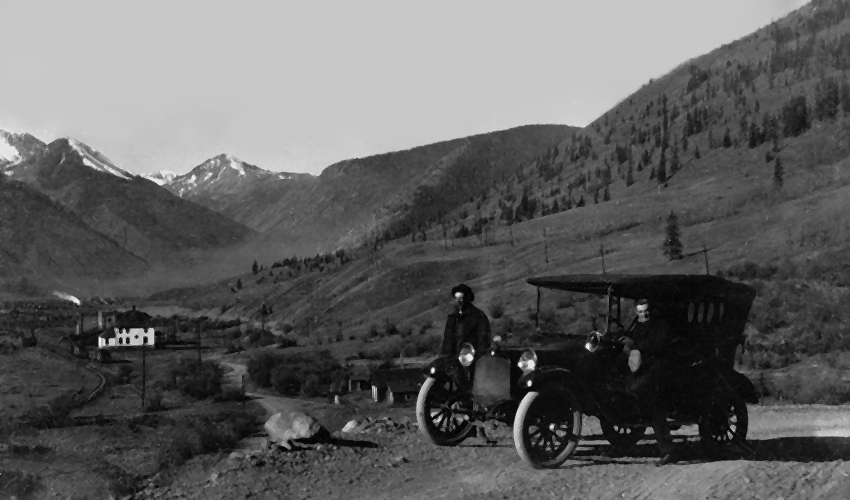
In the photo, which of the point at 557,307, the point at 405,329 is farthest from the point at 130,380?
the point at 557,307

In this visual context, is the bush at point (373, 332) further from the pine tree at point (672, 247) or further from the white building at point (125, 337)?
the pine tree at point (672, 247)

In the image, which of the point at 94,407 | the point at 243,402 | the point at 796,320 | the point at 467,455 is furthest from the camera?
the point at 243,402

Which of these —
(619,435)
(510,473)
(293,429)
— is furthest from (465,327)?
(293,429)

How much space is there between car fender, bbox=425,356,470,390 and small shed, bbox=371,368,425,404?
119 ft

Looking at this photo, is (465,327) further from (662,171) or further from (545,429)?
(662,171)

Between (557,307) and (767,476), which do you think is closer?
(767,476)

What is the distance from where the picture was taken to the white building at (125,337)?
101 m

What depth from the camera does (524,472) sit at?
42.3ft

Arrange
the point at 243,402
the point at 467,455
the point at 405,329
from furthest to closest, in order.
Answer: the point at 405,329 < the point at 243,402 < the point at 467,455

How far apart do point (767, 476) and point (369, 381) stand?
52345 mm

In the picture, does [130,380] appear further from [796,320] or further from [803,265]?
[803,265]

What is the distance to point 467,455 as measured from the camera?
14766 millimetres

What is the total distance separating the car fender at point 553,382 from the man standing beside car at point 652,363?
41.1 inches

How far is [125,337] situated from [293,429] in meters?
95.3
